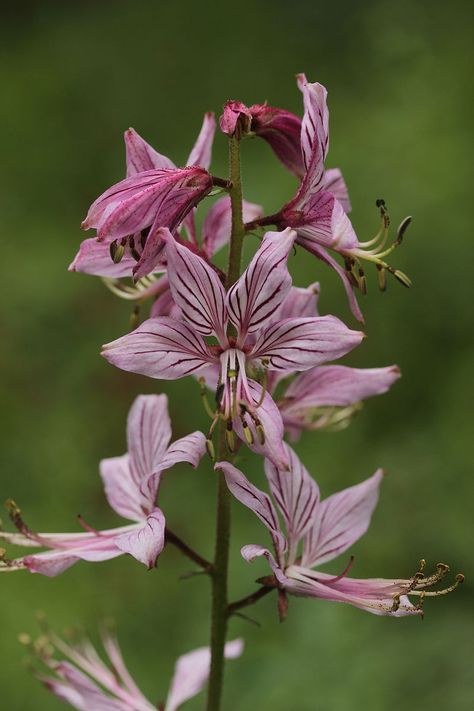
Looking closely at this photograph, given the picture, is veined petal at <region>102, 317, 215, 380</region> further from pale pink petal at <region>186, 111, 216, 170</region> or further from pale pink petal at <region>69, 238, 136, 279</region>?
pale pink petal at <region>186, 111, 216, 170</region>

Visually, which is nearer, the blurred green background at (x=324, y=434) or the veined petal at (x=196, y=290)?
the veined petal at (x=196, y=290)

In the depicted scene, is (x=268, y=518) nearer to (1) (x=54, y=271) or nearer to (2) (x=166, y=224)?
(2) (x=166, y=224)

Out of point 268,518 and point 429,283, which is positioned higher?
point 429,283

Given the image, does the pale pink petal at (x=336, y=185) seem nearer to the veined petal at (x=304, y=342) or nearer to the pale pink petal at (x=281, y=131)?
the pale pink petal at (x=281, y=131)

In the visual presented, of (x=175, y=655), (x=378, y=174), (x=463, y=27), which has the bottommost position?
(x=175, y=655)

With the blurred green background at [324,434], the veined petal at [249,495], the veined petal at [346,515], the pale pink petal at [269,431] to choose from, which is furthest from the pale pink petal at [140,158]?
the blurred green background at [324,434]

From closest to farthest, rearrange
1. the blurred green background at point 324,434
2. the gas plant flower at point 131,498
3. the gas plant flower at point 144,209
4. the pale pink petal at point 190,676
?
the gas plant flower at point 144,209, the gas plant flower at point 131,498, the pale pink petal at point 190,676, the blurred green background at point 324,434

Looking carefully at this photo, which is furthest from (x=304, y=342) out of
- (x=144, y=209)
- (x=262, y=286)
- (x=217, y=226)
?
(x=217, y=226)

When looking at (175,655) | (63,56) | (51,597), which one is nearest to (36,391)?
(51,597)
